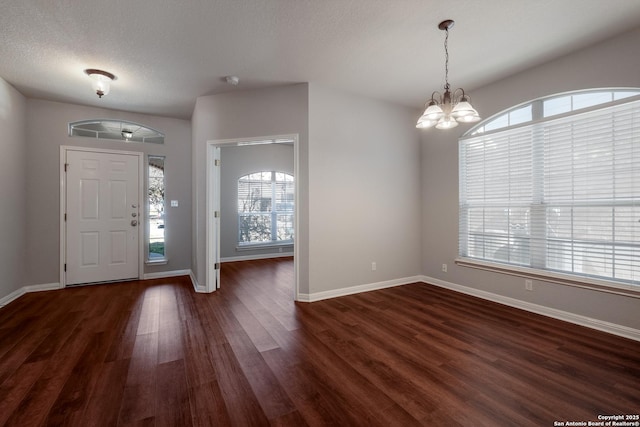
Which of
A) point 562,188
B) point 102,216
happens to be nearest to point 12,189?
point 102,216

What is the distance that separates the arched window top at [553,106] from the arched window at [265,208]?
4.62m

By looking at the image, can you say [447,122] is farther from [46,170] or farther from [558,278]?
[46,170]

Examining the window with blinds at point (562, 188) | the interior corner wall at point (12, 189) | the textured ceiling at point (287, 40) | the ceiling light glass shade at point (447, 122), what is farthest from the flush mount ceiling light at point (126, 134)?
the window with blinds at point (562, 188)

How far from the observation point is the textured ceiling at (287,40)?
2.23 metres

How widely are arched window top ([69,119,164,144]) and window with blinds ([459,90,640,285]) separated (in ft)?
17.0

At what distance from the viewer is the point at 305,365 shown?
2.14m

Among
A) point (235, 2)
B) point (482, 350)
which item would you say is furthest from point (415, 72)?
point (482, 350)

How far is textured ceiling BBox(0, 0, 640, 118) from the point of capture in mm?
2232

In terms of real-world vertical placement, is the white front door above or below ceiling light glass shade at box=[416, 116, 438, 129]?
below

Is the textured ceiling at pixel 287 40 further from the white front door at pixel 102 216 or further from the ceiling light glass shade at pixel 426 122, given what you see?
the white front door at pixel 102 216

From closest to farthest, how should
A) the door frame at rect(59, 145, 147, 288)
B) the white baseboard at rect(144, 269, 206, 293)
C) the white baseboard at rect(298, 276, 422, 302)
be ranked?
the white baseboard at rect(298, 276, 422, 302) → the door frame at rect(59, 145, 147, 288) → the white baseboard at rect(144, 269, 206, 293)

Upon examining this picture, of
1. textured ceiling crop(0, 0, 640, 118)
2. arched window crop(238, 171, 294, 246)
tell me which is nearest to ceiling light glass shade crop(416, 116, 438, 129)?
textured ceiling crop(0, 0, 640, 118)

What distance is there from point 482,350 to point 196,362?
241cm

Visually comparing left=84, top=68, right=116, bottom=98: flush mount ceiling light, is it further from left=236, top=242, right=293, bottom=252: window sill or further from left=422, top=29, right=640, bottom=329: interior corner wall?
left=422, top=29, right=640, bottom=329: interior corner wall
